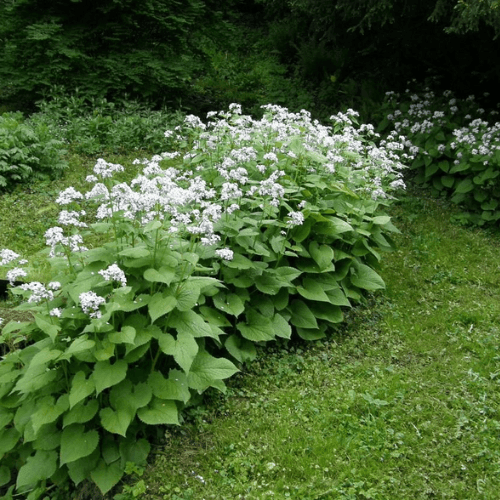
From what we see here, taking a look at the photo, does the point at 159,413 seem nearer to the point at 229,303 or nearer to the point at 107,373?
the point at 107,373

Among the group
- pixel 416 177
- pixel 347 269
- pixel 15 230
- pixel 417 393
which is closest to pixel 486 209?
pixel 416 177

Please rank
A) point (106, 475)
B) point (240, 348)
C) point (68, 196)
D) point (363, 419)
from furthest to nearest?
point (240, 348)
point (363, 419)
point (68, 196)
point (106, 475)

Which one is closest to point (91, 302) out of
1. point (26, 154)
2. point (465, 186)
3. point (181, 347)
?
point (181, 347)

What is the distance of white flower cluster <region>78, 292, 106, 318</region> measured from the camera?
330cm

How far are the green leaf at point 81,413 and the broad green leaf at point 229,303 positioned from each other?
1.23m

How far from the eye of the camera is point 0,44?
10.6 meters

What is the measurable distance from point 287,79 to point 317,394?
9.60 m

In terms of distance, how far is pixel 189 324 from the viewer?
3.77 meters

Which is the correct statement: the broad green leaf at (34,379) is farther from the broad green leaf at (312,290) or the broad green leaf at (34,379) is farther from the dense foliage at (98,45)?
the dense foliage at (98,45)

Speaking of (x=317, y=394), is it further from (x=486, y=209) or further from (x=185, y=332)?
(x=486, y=209)

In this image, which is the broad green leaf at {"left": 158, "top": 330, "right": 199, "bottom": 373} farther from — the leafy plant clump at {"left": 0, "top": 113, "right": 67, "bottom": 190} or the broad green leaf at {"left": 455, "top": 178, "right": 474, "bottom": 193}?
the broad green leaf at {"left": 455, "top": 178, "right": 474, "bottom": 193}

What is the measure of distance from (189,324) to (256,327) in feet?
3.07

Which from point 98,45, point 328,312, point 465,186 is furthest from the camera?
point 98,45

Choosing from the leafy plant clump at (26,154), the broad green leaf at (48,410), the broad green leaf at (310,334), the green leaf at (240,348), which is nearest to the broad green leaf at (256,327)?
the green leaf at (240,348)
